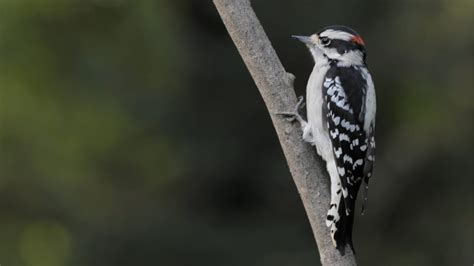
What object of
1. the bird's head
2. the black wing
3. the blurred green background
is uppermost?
the bird's head

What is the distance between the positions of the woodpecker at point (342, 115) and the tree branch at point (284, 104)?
3.6 inches

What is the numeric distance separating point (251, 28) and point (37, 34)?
644 centimetres

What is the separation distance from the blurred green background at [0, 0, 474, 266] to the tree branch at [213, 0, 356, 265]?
473cm

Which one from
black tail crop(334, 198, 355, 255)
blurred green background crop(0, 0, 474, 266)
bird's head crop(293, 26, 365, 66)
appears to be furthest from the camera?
blurred green background crop(0, 0, 474, 266)

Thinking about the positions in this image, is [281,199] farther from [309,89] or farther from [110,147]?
[309,89]

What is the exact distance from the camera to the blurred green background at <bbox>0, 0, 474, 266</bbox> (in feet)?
34.2

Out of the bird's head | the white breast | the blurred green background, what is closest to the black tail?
the white breast

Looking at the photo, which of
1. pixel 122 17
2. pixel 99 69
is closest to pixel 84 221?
pixel 99 69

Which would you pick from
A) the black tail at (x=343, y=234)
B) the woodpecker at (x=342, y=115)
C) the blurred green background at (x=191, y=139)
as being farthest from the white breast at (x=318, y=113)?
the blurred green background at (x=191, y=139)

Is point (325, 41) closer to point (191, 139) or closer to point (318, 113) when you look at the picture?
Result: point (318, 113)

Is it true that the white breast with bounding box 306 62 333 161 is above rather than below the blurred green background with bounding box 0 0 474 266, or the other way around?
above

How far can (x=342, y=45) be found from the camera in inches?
240

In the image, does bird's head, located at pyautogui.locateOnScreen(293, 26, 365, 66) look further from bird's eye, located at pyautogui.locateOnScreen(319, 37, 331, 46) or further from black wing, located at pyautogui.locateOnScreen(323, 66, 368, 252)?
black wing, located at pyautogui.locateOnScreen(323, 66, 368, 252)

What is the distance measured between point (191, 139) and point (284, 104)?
5206mm
